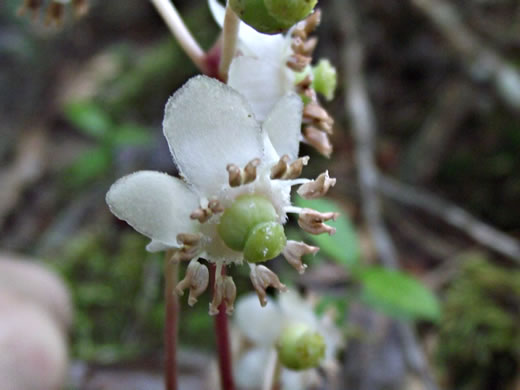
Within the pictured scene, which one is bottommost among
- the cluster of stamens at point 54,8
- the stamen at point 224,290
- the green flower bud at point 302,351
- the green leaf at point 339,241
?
the green leaf at point 339,241

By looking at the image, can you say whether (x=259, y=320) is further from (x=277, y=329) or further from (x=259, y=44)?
(x=259, y=44)

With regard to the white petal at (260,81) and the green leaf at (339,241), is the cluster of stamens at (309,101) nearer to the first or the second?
the white petal at (260,81)

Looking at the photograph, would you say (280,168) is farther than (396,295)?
No

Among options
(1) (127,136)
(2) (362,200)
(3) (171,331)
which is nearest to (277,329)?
(3) (171,331)

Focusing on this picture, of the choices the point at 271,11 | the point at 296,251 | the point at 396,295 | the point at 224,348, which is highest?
the point at 271,11

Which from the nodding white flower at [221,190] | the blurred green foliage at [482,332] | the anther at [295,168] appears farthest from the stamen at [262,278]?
the blurred green foliage at [482,332]

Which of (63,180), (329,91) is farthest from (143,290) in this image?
(329,91)

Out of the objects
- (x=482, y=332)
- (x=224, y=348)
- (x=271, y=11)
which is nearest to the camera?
(x=271, y=11)
